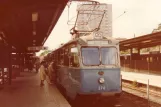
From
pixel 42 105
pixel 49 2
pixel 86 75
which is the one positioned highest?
pixel 49 2

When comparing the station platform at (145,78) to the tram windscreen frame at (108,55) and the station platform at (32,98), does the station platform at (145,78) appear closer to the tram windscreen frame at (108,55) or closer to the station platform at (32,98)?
the station platform at (32,98)

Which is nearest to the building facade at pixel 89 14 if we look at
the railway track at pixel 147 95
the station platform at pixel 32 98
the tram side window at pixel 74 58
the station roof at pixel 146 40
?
the tram side window at pixel 74 58

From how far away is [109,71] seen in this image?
36.6ft

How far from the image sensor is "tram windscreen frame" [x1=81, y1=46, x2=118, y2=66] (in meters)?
11.2

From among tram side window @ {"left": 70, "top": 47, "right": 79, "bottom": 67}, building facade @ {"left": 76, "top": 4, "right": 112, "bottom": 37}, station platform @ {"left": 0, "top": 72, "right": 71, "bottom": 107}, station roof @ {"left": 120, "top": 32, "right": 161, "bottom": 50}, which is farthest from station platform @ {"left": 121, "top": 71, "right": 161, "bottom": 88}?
tram side window @ {"left": 70, "top": 47, "right": 79, "bottom": 67}

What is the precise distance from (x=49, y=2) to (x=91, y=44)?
2.30 meters

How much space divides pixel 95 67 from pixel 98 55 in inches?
20.7

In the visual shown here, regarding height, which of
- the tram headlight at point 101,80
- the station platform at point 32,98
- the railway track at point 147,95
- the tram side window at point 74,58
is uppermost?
the tram side window at point 74,58

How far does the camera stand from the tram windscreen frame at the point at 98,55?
11.2m

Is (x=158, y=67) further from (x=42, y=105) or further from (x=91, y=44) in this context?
(x=42, y=105)

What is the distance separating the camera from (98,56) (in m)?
11.3

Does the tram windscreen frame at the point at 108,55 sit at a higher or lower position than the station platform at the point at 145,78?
higher

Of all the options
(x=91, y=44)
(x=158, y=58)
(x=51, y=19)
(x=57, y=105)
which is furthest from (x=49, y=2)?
(x=158, y=58)

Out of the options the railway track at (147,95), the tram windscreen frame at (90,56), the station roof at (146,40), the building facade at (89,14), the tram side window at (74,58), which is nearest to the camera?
the tram windscreen frame at (90,56)
